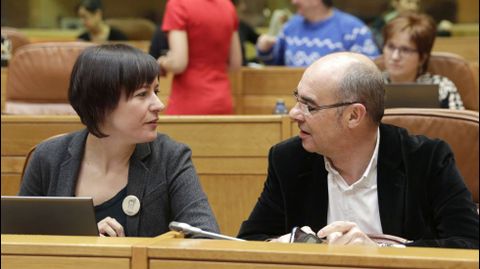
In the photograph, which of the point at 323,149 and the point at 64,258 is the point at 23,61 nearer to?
the point at 323,149

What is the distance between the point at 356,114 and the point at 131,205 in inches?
24.5

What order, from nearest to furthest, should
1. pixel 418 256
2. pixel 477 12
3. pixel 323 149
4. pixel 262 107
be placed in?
pixel 418 256 < pixel 323 149 < pixel 262 107 < pixel 477 12

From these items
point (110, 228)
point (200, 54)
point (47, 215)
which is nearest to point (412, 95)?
point (200, 54)

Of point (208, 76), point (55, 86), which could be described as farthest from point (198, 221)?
point (55, 86)

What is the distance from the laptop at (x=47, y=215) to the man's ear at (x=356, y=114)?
72cm

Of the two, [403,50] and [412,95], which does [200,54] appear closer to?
[403,50]

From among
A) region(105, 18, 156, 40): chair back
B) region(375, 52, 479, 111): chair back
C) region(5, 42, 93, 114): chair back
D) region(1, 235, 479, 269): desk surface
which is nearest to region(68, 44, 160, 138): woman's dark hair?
region(1, 235, 479, 269): desk surface

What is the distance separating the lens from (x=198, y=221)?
2361 millimetres

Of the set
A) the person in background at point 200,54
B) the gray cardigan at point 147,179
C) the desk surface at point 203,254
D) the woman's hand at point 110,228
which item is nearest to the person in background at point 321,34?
the person in background at point 200,54

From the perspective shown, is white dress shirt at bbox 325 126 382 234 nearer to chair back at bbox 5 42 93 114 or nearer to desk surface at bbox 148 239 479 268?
desk surface at bbox 148 239 479 268

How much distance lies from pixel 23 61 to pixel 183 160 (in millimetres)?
2560

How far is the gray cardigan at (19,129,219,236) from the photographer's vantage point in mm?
2434

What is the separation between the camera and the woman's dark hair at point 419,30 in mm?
4137

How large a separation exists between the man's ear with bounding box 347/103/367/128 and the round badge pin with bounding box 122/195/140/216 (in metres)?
0.58
